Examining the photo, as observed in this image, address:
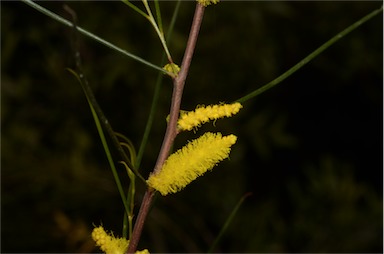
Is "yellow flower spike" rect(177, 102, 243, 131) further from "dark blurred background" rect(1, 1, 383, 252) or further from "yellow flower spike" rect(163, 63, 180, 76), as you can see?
"dark blurred background" rect(1, 1, 383, 252)

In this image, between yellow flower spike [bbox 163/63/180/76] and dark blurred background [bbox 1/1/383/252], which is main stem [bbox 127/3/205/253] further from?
dark blurred background [bbox 1/1/383/252]

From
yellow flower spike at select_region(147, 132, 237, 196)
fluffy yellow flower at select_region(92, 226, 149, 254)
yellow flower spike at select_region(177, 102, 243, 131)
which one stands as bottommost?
fluffy yellow flower at select_region(92, 226, 149, 254)

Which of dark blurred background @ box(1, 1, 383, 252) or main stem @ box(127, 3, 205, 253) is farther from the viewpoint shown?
dark blurred background @ box(1, 1, 383, 252)

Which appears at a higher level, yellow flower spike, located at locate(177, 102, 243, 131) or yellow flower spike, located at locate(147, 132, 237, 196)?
yellow flower spike, located at locate(177, 102, 243, 131)

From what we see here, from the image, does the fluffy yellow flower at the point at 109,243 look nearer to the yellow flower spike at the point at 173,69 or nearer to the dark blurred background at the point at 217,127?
the yellow flower spike at the point at 173,69

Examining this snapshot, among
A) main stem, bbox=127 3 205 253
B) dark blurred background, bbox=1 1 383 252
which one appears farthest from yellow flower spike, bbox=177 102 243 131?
dark blurred background, bbox=1 1 383 252

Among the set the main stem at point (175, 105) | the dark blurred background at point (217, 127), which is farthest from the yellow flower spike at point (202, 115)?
the dark blurred background at point (217, 127)

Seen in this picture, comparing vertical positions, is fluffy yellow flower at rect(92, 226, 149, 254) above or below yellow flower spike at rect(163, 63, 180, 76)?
below
